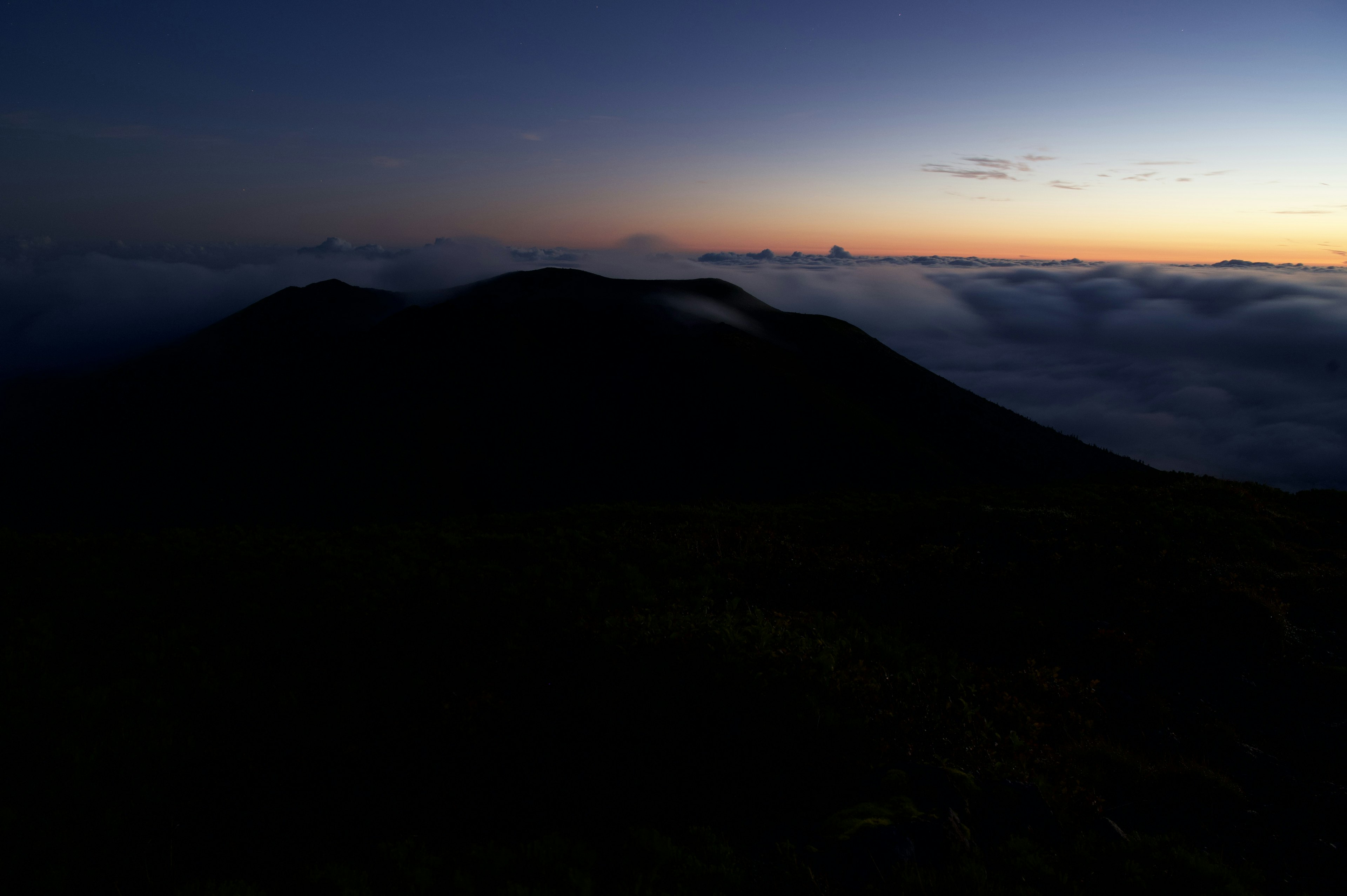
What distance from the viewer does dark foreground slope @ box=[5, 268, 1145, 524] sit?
8525 cm

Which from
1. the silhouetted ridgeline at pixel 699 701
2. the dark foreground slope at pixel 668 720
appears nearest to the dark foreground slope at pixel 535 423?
the silhouetted ridgeline at pixel 699 701

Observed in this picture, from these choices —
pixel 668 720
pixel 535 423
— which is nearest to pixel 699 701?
pixel 668 720

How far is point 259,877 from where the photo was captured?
8977 mm

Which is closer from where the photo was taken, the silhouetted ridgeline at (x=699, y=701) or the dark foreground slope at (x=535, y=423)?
the silhouetted ridgeline at (x=699, y=701)

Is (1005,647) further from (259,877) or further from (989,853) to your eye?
(259,877)

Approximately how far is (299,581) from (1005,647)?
19.8 m

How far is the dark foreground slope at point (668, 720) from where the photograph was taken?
29.6 feet

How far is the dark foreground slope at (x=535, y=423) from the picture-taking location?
8525 cm

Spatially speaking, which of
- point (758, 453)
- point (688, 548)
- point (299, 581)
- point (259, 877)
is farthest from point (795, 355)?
point (259, 877)

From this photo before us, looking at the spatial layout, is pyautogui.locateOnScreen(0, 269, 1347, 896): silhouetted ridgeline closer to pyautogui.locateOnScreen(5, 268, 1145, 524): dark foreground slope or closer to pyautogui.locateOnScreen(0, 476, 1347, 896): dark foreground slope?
pyautogui.locateOnScreen(0, 476, 1347, 896): dark foreground slope

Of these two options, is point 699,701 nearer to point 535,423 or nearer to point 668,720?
point 668,720

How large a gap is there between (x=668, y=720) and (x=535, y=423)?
94.1 meters

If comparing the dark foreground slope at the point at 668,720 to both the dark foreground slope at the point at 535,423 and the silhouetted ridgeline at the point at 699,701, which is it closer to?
the silhouetted ridgeline at the point at 699,701

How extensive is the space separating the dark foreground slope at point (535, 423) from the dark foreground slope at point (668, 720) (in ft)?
172
